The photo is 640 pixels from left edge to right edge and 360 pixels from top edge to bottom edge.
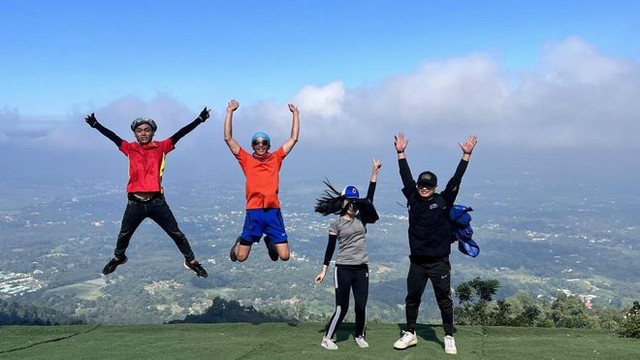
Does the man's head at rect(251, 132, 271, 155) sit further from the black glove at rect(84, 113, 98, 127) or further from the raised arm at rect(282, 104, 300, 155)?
the black glove at rect(84, 113, 98, 127)

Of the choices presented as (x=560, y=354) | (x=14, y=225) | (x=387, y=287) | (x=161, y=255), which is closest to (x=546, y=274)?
(x=387, y=287)

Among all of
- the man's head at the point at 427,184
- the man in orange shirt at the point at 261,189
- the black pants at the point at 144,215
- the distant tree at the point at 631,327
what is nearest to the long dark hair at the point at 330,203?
the man in orange shirt at the point at 261,189

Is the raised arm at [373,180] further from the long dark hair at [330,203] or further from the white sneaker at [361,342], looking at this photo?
the white sneaker at [361,342]

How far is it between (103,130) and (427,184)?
4879mm

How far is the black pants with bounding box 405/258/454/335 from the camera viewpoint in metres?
6.21

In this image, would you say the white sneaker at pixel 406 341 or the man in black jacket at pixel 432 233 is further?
the white sneaker at pixel 406 341

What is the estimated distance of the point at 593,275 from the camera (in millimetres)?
102812

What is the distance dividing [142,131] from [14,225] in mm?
172253

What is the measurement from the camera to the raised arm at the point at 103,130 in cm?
730

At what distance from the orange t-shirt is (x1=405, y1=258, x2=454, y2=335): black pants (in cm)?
227

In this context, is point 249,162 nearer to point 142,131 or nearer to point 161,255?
point 142,131

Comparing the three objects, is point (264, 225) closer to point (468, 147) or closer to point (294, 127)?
point (294, 127)

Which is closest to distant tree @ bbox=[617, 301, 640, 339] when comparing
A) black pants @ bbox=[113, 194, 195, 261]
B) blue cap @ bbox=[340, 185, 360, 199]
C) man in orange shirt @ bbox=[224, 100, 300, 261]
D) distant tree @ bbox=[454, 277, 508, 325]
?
blue cap @ bbox=[340, 185, 360, 199]

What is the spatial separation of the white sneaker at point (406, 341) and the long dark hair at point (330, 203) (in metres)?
1.91
